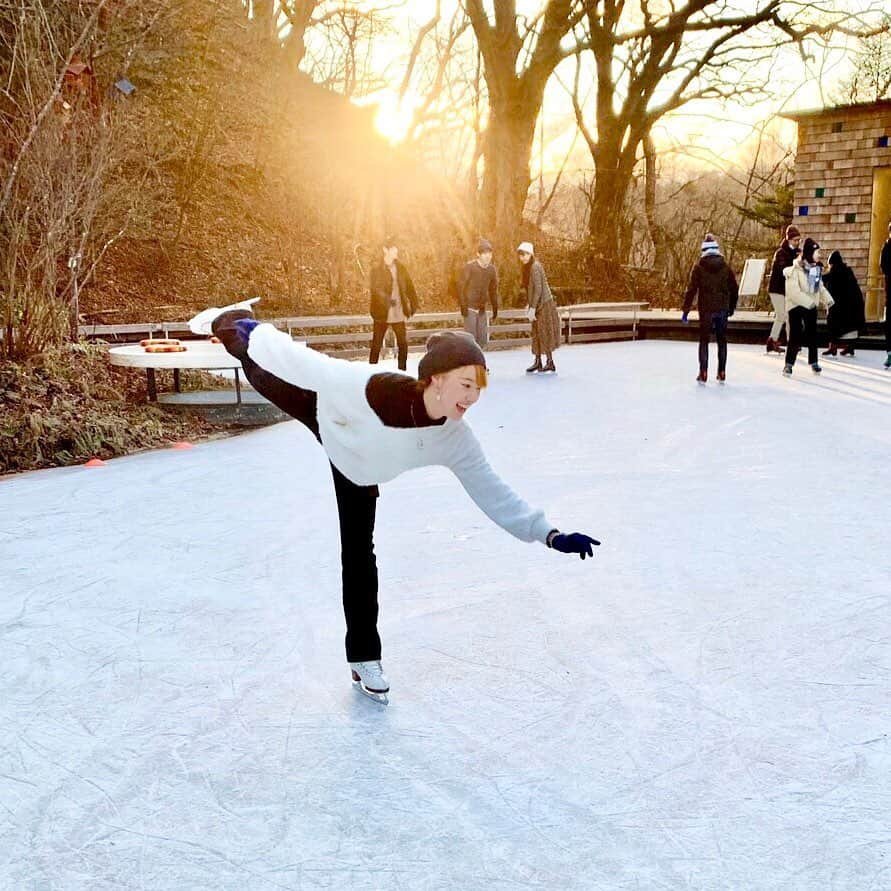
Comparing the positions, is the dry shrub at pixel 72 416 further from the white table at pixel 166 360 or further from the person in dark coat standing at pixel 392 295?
the person in dark coat standing at pixel 392 295

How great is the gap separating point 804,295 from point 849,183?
9952mm

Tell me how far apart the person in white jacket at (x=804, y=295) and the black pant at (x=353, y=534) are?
29.2ft

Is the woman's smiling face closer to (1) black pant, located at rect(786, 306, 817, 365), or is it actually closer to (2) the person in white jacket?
(2) the person in white jacket

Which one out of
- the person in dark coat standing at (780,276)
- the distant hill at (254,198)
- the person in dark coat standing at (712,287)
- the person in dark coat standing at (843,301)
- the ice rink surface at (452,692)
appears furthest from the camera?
the distant hill at (254,198)

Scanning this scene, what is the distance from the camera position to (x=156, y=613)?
4.04 m

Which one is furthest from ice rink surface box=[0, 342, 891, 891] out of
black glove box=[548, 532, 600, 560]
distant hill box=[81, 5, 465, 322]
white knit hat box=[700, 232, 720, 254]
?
distant hill box=[81, 5, 465, 322]

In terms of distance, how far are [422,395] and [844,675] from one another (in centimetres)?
189

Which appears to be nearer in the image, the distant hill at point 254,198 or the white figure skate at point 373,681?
the white figure skate at point 373,681

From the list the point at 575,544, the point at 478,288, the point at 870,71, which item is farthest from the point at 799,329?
the point at 870,71

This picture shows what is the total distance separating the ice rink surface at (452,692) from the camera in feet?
7.75

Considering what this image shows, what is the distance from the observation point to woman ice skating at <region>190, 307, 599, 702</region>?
2.74 metres

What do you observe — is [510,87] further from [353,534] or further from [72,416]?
[353,534]

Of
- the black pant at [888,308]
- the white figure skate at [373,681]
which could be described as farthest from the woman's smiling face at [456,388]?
the black pant at [888,308]

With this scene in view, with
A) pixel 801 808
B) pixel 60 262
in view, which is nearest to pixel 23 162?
pixel 60 262
